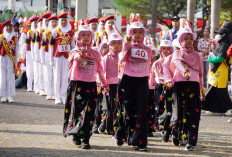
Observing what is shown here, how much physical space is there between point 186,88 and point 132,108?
2.94 feet

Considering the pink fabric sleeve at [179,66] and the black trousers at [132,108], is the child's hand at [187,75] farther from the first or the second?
the black trousers at [132,108]

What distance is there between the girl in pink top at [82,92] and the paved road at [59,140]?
0.30 meters

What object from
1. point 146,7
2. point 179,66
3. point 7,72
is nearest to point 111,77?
point 179,66

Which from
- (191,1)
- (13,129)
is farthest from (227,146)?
(191,1)

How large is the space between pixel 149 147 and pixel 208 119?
175 inches

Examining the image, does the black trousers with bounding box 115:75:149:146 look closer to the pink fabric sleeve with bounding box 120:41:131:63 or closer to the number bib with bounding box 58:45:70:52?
the pink fabric sleeve with bounding box 120:41:131:63

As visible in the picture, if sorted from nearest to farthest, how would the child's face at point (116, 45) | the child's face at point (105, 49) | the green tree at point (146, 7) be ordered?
1. the child's face at point (116, 45)
2. the child's face at point (105, 49)
3. the green tree at point (146, 7)

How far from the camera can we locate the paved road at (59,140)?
7727mm

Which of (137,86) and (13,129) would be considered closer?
(137,86)

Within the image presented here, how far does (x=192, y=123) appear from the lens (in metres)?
8.30

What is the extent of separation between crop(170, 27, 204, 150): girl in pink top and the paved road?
1.13 ft

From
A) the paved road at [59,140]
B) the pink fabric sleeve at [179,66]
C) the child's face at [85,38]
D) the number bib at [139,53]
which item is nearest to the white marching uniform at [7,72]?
the paved road at [59,140]

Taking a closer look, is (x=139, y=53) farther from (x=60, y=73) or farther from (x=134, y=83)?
(x=60, y=73)

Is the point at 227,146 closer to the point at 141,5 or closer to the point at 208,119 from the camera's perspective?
the point at 208,119
